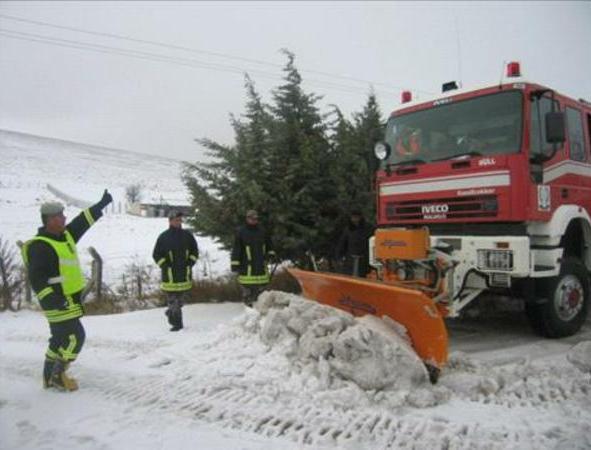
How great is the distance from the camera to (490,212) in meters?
6.06

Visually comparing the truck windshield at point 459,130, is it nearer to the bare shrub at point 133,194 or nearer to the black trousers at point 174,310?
the black trousers at point 174,310

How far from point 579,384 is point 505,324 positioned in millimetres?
3302

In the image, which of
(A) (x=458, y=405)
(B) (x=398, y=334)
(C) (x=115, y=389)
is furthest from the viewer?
(B) (x=398, y=334)

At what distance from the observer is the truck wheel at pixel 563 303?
20.8 feet

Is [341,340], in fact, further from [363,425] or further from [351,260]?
[351,260]

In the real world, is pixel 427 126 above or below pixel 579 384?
above

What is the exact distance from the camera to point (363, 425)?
12.8 feet

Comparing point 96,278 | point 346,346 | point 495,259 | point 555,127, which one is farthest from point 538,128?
point 96,278

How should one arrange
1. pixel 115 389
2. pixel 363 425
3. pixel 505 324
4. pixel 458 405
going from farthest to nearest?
pixel 505 324 → pixel 115 389 → pixel 458 405 → pixel 363 425

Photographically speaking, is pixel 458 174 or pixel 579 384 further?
pixel 458 174

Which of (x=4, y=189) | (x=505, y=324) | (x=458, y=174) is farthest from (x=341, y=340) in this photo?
(x=4, y=189)

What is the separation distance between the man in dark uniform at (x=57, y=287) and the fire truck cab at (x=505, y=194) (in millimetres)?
3790

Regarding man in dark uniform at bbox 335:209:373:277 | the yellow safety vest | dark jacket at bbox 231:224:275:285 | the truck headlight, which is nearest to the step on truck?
the truck headlight

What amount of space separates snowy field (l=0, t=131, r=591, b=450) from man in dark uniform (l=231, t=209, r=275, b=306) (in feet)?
4.85
